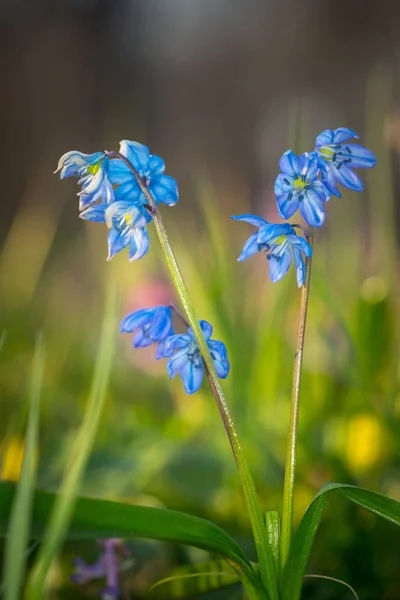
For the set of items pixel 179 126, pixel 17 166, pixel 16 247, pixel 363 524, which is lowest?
pixel 363 524

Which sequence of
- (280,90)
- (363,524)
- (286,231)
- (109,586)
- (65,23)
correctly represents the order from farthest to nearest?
(65,23) → (280,90) → (363,524) → (109,586) → (286,231)

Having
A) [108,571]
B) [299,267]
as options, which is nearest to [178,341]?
[299,267]

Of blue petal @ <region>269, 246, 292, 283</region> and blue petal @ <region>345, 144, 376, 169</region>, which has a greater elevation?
blue petal @ <region>345, 144, 376, 169</region>

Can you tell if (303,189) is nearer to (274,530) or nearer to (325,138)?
(325,138)

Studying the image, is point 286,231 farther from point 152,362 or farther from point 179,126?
point 179,126

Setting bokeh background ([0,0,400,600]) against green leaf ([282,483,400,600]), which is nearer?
green leaf ([282,483,400,600])

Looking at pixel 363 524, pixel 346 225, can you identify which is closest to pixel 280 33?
pixel 346 225

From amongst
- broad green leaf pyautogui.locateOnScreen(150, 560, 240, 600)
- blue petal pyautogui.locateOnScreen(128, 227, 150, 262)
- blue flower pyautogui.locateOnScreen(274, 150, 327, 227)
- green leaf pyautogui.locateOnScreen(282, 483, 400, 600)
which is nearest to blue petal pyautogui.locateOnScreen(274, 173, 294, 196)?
→ blue flower pyautogui.locateOnScreen(274, 150, 327, 227)

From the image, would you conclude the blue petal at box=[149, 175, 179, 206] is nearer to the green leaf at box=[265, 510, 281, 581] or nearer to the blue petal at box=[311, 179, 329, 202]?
the blue petal at box=[311, 179, 329, 202]
